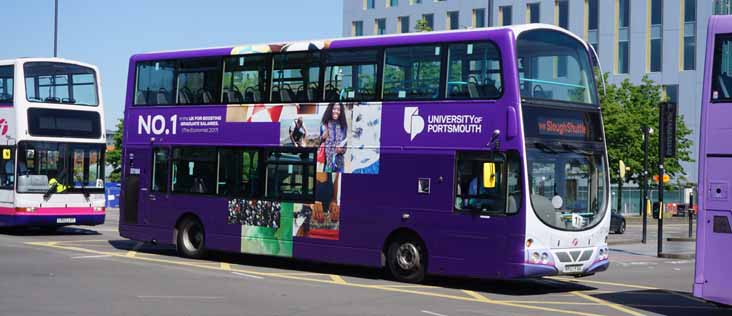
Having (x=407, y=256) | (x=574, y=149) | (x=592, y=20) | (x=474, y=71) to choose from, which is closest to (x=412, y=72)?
(x=474, y=71)

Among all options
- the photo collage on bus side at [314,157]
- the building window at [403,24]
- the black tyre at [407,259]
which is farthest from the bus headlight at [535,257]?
the building window at [403,24]

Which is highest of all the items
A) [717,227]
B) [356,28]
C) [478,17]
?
[356,28]

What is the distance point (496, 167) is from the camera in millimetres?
16406

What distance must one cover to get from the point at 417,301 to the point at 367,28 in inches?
2764

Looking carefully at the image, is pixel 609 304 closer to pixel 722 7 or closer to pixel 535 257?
pixel 535 257

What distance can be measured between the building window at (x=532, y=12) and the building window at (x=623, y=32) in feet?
19.2

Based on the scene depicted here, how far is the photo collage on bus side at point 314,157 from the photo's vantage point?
18.5 meters

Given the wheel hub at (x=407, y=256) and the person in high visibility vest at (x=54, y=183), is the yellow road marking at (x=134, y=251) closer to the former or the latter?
the person in high visibility vest at (x=54, y=183)

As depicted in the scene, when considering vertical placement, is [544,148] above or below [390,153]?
above

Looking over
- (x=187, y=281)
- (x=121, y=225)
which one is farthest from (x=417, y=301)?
(x=121, y=225)

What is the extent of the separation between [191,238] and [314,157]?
3.94 meters

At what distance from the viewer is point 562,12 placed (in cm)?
7200

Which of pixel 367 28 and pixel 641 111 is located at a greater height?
pixel 367 28

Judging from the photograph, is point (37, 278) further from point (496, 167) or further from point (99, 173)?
point (99, 173)
